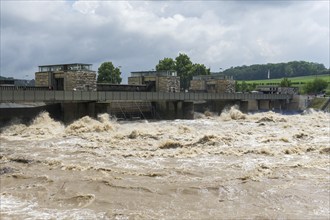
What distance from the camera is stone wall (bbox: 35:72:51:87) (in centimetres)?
4203

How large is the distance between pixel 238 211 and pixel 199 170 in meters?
5.23

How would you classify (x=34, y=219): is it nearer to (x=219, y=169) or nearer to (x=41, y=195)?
(x=41, y=195)

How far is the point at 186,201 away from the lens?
11898 mm

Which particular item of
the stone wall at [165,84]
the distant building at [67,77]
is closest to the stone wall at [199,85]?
the stone wall at [165,84]

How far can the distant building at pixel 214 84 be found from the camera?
66.9 meters

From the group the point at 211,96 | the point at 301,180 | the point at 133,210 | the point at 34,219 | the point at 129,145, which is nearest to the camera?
the point at 34,219

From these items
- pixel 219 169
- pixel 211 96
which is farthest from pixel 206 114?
pixel 219 169

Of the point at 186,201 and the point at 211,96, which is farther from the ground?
the point at 211,96

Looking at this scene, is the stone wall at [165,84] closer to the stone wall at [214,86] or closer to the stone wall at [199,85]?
the stone wall at [214,86]

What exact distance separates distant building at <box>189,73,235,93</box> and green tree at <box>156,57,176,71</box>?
67.8 ft

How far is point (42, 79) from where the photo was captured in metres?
42.4

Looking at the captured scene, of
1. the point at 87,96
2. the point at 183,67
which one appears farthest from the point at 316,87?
the point at 87,96

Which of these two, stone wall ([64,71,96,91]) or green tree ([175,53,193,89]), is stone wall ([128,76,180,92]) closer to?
stone wall ([64,71,96,91])

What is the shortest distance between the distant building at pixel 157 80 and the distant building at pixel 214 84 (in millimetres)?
13174
